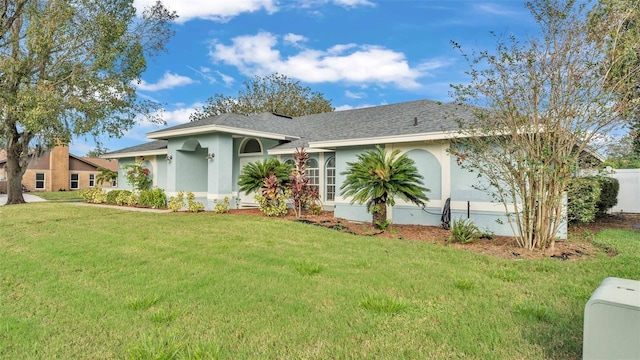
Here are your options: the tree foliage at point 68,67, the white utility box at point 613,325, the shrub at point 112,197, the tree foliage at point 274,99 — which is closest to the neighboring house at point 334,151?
the shrub at point 112,197

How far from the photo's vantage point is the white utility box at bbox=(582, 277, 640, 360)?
6.98 feet

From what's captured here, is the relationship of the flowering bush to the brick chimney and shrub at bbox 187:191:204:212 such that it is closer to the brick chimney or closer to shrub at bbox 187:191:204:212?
shrub at bbox 187:191:204:212

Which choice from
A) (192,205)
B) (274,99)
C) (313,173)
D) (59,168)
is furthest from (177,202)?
(59,168)

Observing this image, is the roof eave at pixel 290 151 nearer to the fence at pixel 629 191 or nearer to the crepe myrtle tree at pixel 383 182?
the crepe myrtle tree at pixel 383 182

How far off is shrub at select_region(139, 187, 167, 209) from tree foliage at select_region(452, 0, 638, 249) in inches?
524

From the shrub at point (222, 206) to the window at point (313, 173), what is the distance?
337 centimetres

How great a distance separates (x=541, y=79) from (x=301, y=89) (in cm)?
2971

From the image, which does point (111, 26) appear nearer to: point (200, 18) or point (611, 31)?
point (200, 18)

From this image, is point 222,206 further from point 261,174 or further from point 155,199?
point 155,199

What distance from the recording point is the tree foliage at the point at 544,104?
22.1ft

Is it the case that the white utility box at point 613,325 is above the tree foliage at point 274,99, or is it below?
below

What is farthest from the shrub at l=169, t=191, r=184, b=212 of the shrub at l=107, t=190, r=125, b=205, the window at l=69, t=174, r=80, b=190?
the window at l=69, t=174, r=80, b=190

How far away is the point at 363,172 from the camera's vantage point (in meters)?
9.63

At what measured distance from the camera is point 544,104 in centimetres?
716
